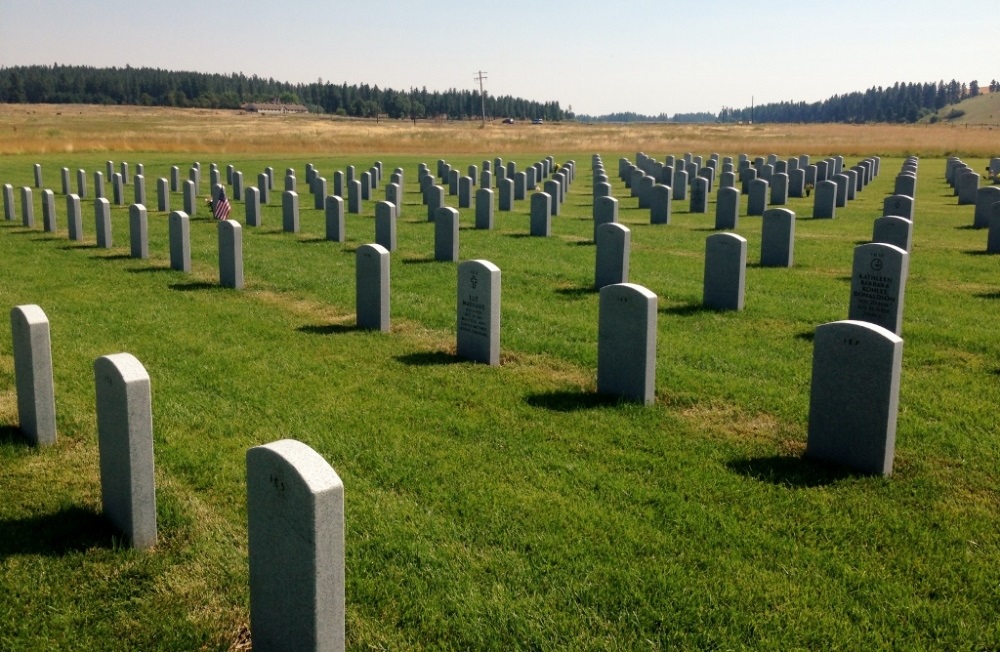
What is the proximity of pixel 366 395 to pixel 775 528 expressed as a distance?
158 inches

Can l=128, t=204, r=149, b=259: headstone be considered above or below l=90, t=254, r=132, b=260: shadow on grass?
above

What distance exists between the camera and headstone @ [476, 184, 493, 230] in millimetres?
20641

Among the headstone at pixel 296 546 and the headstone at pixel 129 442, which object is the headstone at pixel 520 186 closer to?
the headstone at pixel 129 442

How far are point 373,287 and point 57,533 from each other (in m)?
5.66

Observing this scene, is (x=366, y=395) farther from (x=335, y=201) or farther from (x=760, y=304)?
(x=335, y=201)

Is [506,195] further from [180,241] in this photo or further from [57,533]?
[57,533]

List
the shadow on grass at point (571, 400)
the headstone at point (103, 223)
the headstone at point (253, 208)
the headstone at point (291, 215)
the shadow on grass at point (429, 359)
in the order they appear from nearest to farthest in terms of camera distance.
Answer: the shadow on grass at point (571, 400) < the shadow on grass at point (429, 359) < the headstone at point (103, 223) < the headstone at point (291, 215) < the headstone at point (253, 208)

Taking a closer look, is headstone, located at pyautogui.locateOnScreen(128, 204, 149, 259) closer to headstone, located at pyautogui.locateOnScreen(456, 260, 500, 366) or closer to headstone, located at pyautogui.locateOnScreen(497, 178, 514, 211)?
headstone, located at pyautogui.locateOnScreen(456, 260, 500, 366)

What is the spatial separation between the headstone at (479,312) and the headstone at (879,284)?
3.89 m

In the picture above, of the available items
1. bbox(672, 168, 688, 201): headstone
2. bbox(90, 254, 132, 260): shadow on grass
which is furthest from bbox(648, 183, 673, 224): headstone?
bbox(90, 254, 132, 260): shadow on grass

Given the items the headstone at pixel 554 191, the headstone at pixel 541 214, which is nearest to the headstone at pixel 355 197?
the headstone at pixel 554 191

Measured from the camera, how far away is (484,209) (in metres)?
20.8

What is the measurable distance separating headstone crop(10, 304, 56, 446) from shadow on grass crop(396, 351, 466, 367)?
3533 mm

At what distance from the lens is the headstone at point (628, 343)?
770 centimetres
